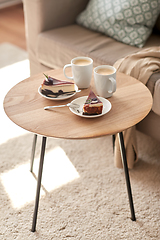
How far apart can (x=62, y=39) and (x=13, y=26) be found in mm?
1824

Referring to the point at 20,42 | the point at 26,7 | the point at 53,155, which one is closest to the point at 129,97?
the point at 53,155

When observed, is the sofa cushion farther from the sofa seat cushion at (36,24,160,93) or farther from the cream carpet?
the cream carpet

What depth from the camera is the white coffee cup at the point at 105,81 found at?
111 cm

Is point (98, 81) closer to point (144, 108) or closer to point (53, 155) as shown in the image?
point (144, 108)

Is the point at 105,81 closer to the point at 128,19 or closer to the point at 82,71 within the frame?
the point at 82,71

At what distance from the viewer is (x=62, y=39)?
186 cm

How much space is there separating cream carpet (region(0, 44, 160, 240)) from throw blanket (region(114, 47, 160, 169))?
0.08 m

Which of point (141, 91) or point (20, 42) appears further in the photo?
point (20, 42)

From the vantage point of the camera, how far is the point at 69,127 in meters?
1.00

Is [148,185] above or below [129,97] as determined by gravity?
below

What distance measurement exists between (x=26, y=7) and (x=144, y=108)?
4.18 ft

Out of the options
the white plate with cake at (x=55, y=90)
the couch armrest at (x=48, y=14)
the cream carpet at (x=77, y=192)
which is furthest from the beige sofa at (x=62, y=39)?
the white plate with cake at (x=55, y=90)

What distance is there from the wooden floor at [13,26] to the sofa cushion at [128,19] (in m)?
1.28

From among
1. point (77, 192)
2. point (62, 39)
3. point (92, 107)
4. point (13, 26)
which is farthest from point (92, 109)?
point (13, 26)
